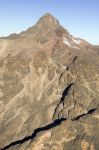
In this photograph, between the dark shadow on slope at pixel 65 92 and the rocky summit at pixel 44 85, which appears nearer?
the rocky summit at pixel 44 85

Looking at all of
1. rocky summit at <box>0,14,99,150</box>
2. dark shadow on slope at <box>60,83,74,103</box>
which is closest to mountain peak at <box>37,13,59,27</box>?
rocky summit at <box>0,14,99,150</box>

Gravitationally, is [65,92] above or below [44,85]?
below

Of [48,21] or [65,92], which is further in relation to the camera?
[48,21]

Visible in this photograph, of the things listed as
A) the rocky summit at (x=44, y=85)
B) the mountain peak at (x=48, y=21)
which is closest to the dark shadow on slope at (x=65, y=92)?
the rocky summit at (x=44, y=85)

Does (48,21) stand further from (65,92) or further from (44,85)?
(65,92)

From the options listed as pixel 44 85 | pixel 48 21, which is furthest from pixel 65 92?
pixel 48 21

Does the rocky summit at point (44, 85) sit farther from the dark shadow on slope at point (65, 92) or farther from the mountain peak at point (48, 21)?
the mountain peak at point (48, 21)

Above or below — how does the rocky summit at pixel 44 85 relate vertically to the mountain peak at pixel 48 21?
below

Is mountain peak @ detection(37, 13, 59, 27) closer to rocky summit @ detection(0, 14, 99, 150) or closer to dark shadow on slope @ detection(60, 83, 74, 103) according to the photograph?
rocky summit @ detection(0, 14, 99, 150)

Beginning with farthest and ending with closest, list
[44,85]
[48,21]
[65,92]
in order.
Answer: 1. [48,21]
2. [44,85]
3. [65,92]
